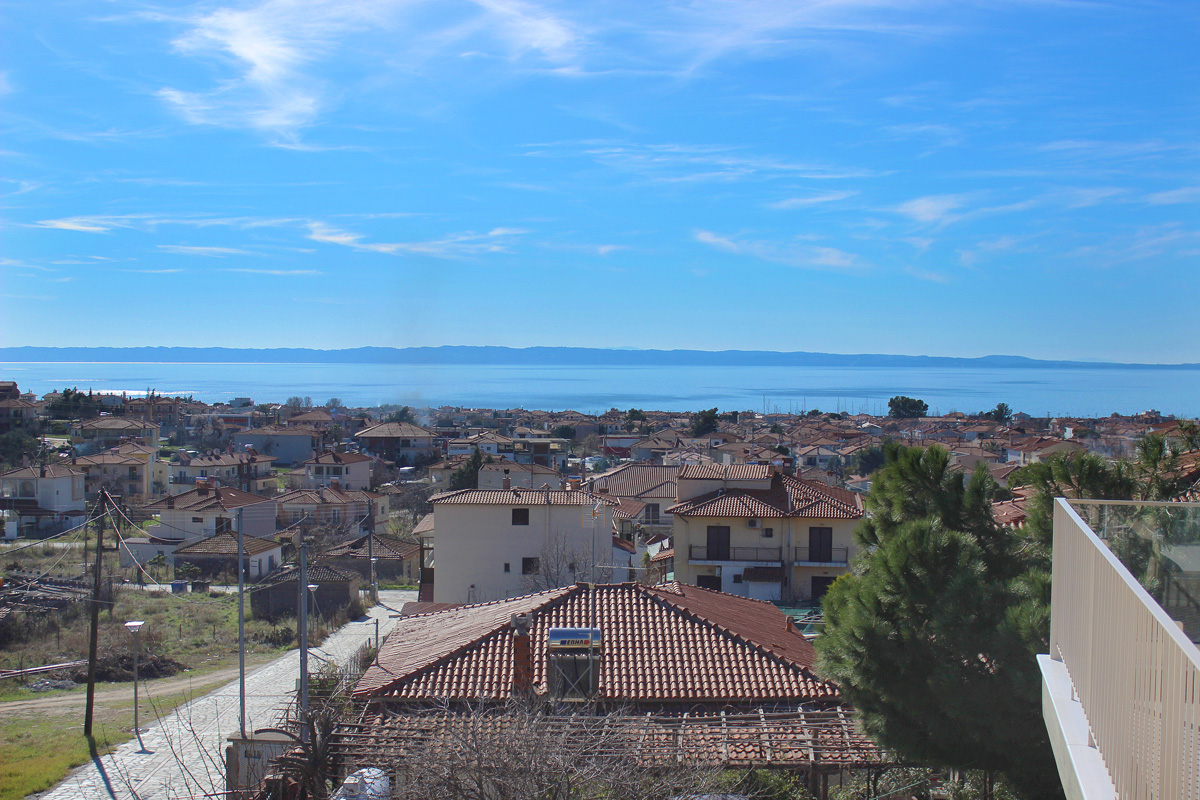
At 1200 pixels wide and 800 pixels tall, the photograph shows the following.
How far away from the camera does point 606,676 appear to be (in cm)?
1130

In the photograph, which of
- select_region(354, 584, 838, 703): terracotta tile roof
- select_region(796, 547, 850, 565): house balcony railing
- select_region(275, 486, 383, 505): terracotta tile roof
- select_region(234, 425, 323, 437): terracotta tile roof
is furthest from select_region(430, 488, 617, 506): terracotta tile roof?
select_region(234, 425, 323, 437): terracotta tile roof

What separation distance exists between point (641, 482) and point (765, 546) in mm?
17204

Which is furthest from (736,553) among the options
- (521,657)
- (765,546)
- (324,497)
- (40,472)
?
(40,472)

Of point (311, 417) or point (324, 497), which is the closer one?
point (324, 497)

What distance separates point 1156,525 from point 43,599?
31345 millimetres

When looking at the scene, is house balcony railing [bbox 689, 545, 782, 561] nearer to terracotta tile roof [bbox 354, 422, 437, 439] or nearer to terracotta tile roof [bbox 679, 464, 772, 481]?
terracotta tile roof [bbox 679, 464, 772, 481]

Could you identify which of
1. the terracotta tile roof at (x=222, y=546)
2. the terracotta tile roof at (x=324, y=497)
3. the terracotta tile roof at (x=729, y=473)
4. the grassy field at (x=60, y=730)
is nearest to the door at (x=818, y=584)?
the terracotta tile roof at (x=729, y=473)

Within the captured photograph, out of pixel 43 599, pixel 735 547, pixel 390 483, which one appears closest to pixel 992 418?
pixel 390 483

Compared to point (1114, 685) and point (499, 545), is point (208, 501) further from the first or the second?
point (1114, 685)

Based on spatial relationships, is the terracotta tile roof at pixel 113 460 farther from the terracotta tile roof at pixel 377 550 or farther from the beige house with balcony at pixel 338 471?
the terracotta tile roof at pixel 377 550

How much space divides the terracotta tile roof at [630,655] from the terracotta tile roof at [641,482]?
25237 millimetres

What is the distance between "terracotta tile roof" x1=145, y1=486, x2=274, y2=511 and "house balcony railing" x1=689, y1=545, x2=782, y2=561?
24179mm

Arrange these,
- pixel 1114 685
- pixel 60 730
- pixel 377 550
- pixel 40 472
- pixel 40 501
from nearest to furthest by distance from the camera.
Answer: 1. pixel 1114 685
2. pixel 60 730
3. pixel 377 550
4. pixel 40 501
5. pixel 40 472

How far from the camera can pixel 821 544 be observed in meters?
25.8
